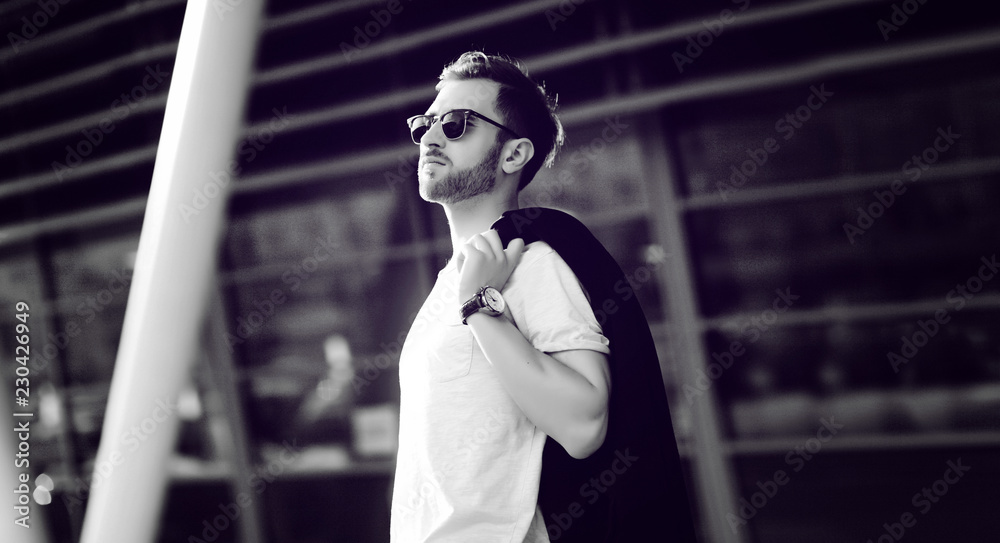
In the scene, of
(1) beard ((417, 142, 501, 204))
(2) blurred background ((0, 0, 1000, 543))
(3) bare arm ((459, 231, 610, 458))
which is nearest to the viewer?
(3) bare arm ((459, 231, 610, 458))

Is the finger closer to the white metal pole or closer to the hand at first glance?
the hand

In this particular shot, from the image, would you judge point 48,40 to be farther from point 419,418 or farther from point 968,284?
point 968,284

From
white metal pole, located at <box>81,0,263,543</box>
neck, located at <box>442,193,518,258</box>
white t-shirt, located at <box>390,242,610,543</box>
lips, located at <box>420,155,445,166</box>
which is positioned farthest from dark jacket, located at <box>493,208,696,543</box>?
white metal pole, located at <box>81,0,263,543</box>

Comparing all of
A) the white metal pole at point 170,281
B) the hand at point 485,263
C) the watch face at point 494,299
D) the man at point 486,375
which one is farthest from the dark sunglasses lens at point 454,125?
the white metal pole at point 170,281

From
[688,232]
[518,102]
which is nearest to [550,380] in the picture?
[518,102]

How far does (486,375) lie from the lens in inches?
53.8

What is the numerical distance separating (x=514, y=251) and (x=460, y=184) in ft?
0.88

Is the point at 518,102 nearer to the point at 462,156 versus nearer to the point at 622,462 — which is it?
the point at 462,156

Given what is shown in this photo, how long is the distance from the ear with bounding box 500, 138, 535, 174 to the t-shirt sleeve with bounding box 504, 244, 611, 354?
0.27 m

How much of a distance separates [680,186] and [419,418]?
2.45 meters

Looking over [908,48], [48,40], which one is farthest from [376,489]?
[48,40]

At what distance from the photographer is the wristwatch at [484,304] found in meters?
1.27

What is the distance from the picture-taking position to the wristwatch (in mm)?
1268

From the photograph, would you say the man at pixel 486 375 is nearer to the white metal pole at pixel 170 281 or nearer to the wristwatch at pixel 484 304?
the wristwatch at pixel 484 304
